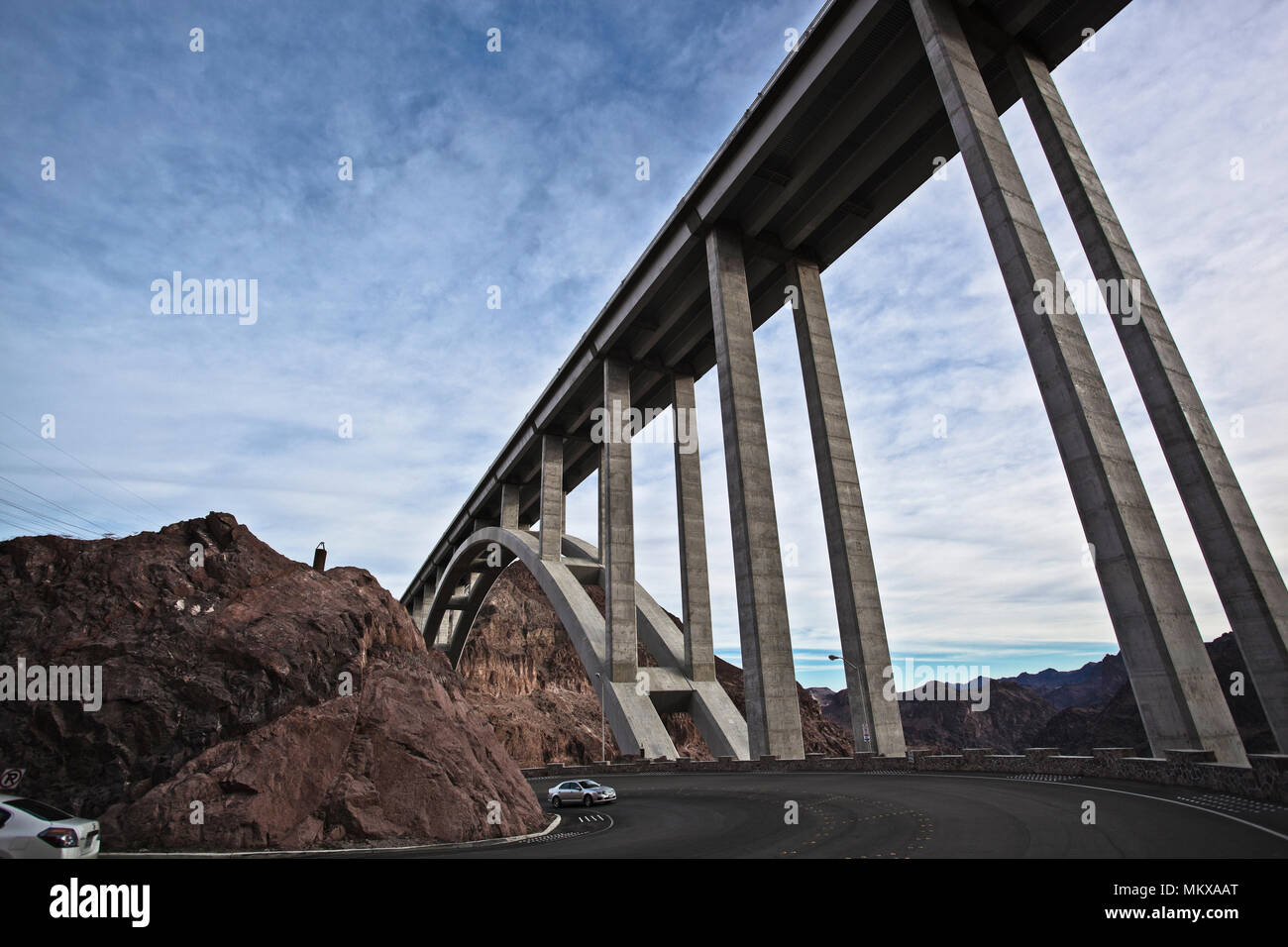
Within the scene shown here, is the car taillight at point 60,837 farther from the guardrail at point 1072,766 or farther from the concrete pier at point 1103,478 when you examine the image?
the concrete pier at point 1103,478

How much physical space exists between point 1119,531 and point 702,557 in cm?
2221

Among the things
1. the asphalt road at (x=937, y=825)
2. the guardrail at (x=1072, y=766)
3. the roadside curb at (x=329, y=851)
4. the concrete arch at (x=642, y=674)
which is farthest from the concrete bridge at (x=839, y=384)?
the roadside curb at (x=329, y=851)

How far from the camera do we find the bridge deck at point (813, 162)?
69.9 feet

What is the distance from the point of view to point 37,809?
28.8 ft

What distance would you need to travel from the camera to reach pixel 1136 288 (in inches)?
690

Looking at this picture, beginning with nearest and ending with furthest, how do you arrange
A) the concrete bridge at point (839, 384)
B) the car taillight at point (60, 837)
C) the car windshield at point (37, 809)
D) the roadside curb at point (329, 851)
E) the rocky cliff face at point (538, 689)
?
1. the car taillight at point (60, 837)
2. the car windshield at point (37, 809)
3. the roadside curb at point (329, 851)
4. the concrete bridge at point (839, 384)
5. the rocky cliff face at point (538, 689)

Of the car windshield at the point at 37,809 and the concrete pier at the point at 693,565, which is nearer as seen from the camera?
the car windshield at the point at 37,809

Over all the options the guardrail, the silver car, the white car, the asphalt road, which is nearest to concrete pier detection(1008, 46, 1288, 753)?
the guardrail

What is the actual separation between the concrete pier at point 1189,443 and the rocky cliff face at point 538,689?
2642 inches

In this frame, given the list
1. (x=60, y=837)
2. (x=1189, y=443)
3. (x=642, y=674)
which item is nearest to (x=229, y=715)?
(x=60, y=837)

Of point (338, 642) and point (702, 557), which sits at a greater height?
point (702, 557)

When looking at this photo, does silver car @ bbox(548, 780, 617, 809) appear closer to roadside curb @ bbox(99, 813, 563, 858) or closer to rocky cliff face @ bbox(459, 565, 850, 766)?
roadside curb @ bbox(99, 813, 563, 858)
